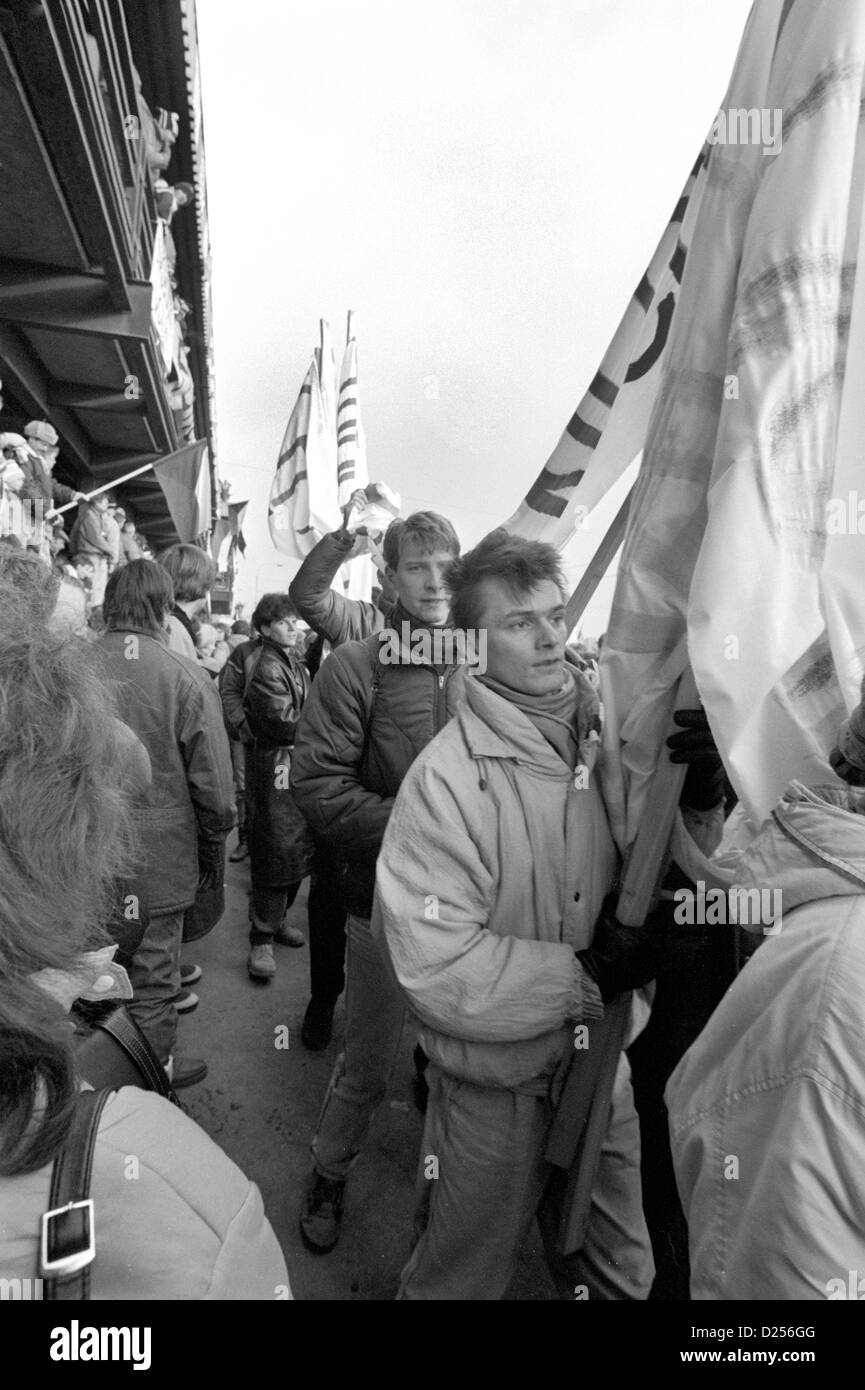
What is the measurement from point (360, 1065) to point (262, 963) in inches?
68.3

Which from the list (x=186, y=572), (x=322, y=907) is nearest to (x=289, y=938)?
(x=322, y=907)

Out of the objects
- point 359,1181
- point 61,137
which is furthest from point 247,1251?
point 61,137

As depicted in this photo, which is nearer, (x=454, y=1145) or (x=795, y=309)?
(x=795, y=309)

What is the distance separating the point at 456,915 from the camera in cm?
153

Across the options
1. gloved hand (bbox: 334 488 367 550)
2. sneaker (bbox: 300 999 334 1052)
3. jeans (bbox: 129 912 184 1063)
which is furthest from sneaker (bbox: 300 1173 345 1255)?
gloved hand (bbox: 334 488 367 550)

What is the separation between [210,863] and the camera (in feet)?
9.61

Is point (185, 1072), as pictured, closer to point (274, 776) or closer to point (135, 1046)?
point (274, 776)

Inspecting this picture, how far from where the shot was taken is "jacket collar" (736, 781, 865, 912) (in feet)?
2.88

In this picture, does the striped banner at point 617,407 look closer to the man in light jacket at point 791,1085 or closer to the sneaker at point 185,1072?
the man in light jacket at point 791,1085

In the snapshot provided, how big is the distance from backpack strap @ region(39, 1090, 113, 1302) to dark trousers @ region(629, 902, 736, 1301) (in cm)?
119

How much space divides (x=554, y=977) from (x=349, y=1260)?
1394 mm

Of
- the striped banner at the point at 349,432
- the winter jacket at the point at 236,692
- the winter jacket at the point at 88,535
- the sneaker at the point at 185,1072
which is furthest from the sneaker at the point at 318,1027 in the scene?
the winter jacket at the point at 88,535
